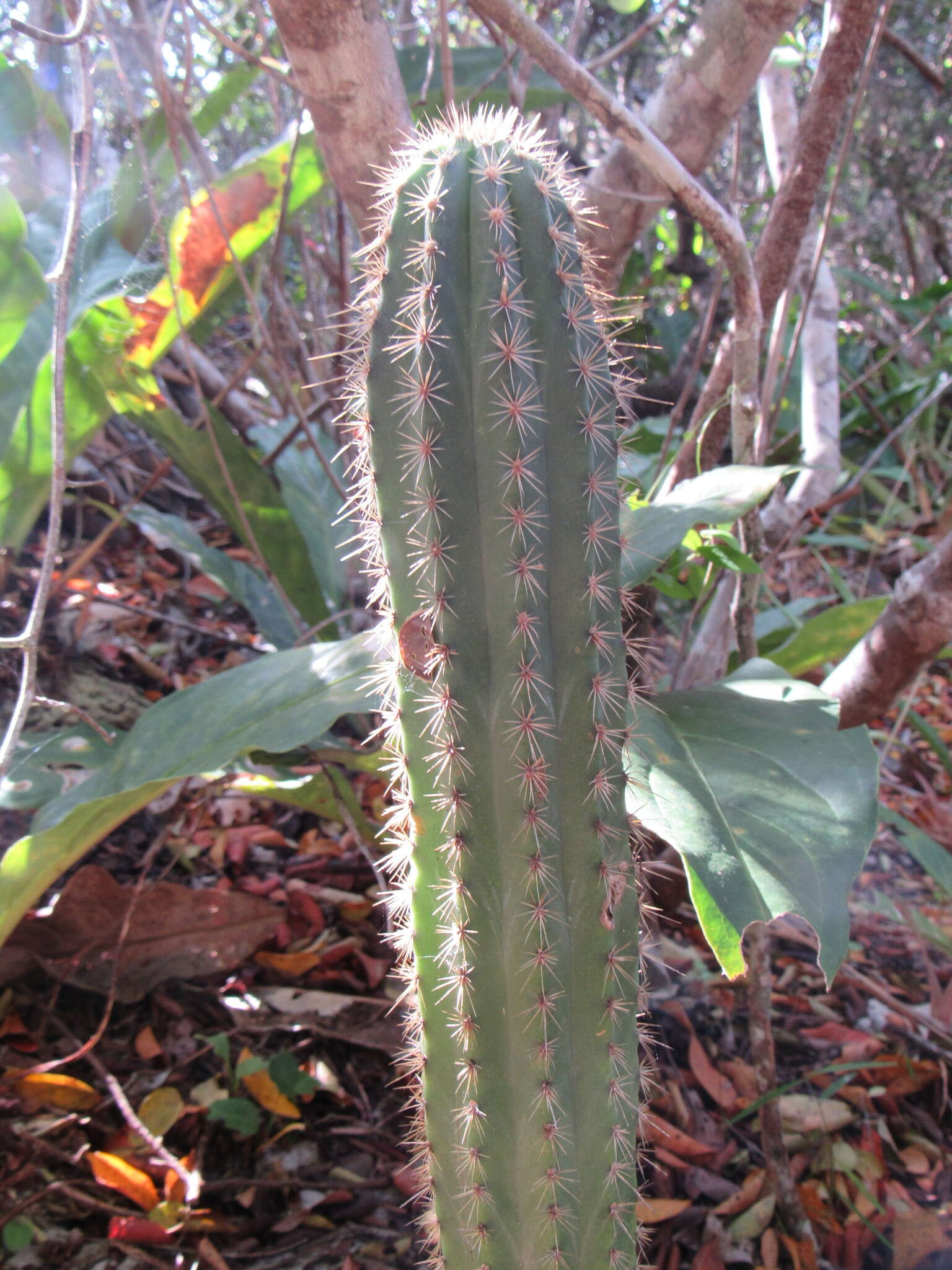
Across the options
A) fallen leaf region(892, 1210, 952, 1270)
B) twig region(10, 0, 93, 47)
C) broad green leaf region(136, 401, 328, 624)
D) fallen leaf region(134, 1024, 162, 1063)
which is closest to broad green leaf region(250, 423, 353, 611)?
broad green leaf region(136, 401, 328, 624)

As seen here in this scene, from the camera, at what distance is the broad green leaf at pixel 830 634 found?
1729mm

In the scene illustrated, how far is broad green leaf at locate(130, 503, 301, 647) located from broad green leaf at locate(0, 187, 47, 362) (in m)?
0.44

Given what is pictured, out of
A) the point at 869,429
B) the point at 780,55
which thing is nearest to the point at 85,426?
the point at 780,55

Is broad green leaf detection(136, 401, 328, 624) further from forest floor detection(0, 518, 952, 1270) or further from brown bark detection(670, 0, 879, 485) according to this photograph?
brown bark detection(670, 0, 879, 485)

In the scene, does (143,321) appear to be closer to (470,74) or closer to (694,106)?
(470,74)

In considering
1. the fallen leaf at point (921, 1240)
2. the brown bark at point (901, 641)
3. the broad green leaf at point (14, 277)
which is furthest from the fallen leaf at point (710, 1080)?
the broad green leaf at point (14, 277)

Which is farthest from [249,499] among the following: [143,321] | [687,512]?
→ [687,512]

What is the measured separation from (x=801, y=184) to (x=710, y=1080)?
1.52 metres

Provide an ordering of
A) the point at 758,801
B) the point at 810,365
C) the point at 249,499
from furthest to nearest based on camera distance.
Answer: the point at 810,365 → the point at 249,499 → the point at 758,801

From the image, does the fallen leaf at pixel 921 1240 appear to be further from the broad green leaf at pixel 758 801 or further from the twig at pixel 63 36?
the twig at pixel 63 36

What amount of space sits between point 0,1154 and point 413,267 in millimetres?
1286

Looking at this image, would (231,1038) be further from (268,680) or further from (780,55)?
(780,55)

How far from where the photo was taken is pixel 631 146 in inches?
46.8

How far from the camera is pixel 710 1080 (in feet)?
5.05
